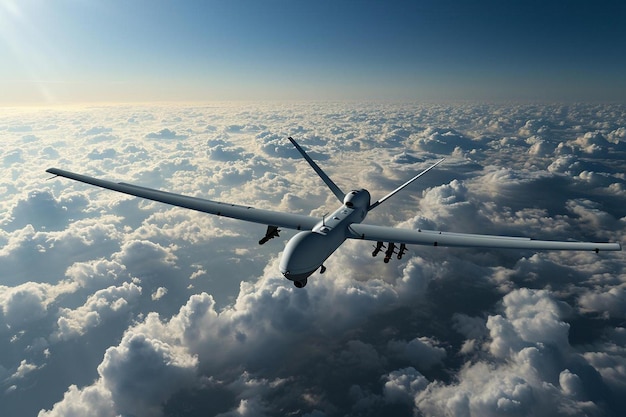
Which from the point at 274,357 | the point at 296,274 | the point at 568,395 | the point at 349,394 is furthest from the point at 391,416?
the point at 296,274

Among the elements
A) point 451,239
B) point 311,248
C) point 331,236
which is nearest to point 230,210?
point 331,236

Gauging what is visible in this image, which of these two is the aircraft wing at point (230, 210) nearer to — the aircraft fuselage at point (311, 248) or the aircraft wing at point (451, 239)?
the aircraft fuselage at point (311, 248)

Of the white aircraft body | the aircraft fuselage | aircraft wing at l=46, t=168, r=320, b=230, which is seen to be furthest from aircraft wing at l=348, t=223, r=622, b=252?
aircraft wing at l=46, t=168, r=320, b=230

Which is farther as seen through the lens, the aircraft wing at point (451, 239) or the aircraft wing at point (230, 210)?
the aircraft wing at point (230, 210)

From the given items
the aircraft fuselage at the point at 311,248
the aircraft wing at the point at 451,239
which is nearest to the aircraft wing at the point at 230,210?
the aircraft fuselage at the point at 311,248

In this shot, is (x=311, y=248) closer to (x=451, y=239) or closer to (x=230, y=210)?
(x=451, y=239)
